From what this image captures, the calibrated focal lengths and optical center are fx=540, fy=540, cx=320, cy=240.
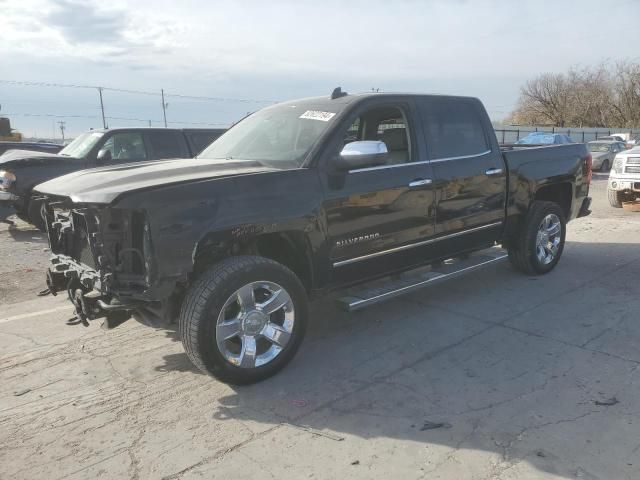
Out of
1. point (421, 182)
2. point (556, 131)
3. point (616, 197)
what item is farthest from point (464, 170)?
point (556, 131)

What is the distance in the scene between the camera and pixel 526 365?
153 inches

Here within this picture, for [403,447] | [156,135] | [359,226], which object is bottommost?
[403,447]

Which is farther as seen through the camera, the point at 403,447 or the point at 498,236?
the point at 498,236

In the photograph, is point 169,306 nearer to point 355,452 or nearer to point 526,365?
point 355,452

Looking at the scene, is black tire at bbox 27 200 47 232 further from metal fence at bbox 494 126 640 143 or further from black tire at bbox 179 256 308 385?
metal fence at bbox 494 126 640 143

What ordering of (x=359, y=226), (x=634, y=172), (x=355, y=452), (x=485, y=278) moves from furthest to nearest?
(x=634, y=172) → (x=485, y=278) → (x=359, y=226) → (x=355, y=452)

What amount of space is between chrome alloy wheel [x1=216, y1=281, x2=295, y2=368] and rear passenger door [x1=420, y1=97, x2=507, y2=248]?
→ 71.9 inches

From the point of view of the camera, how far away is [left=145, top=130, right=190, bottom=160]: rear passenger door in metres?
9.69

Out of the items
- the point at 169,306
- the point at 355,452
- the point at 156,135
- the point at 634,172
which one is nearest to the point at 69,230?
the point at 169,306

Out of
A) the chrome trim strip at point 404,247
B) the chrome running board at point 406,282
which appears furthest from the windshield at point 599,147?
the chrome trim strip at point 404,247

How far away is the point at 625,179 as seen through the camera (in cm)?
1052

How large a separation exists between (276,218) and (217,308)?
2.43ft

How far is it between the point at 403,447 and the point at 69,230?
8.91ft

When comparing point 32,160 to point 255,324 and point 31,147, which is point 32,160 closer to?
point 31,147
